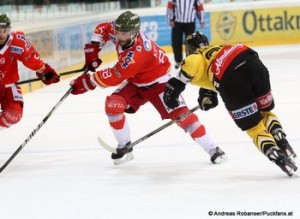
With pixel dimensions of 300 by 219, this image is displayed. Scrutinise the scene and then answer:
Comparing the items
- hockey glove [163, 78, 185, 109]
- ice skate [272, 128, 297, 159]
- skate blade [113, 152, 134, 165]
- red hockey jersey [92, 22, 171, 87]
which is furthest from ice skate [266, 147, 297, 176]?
skate blade [113, 152, 134, 165]

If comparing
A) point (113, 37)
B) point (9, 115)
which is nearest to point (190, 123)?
point (113, 37)

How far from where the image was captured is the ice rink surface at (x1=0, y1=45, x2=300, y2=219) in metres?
3.03

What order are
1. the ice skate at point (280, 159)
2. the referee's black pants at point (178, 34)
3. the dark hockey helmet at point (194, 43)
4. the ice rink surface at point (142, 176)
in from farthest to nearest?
the referee's black pants at point (178, 34), the dark hockey helmet at point (194, 43), the ice skate at point (280, 159), the ice rink surface at point (142, 176)

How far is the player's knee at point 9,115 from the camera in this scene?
418 cm

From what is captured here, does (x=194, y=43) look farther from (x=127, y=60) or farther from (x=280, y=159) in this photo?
(x=280, y=159)

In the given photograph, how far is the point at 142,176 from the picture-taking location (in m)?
3.76

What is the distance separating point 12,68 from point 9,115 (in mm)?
268

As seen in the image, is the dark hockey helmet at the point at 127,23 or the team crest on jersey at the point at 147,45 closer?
the dark hockey helmet at the point at 127,23

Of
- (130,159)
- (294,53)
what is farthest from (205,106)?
(294,53)

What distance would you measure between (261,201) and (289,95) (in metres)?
3.44

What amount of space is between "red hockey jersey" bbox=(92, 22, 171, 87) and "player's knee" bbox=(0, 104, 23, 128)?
0.57 meters

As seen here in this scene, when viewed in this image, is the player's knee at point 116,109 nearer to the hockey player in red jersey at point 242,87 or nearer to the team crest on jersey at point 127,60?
the team crest on jersey at point 127,60

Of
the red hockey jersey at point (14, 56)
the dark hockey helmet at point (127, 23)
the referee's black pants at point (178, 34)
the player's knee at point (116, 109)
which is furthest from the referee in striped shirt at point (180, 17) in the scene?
the dark hockey helmet at point (127, 23)

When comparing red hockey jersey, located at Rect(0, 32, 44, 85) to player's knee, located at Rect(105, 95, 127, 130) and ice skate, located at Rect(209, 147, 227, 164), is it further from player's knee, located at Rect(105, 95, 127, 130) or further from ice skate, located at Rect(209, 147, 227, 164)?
ice skate, located at Rect(209, 147, 227, 164)
